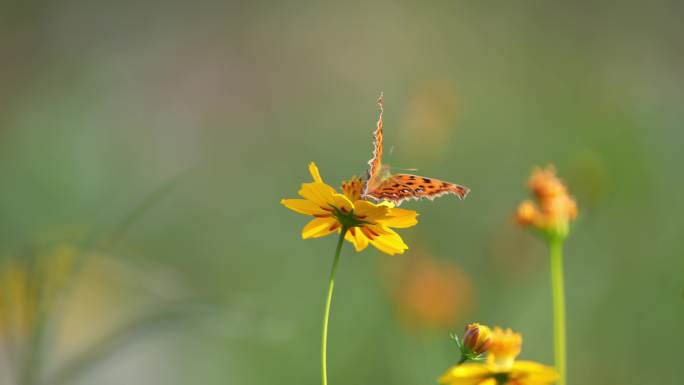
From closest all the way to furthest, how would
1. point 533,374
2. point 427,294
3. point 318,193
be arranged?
point 533,374, point 318,193, point 427,294

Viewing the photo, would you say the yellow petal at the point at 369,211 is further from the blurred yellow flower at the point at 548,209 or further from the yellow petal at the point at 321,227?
the blurred yellow flower at the point at 548,209

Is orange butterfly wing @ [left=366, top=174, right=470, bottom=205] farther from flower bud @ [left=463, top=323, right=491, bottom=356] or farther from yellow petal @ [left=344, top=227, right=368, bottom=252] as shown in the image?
flower bud @ [left=463, top=323, right=491, bottom=356]

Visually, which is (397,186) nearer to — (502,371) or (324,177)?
(502,371)

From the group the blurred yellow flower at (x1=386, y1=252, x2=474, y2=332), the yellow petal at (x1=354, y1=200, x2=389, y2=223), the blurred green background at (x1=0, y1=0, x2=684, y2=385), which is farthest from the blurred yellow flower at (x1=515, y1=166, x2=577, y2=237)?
the blurred yellow flower at (x1=386, y1=252, x2=474, y2=332)

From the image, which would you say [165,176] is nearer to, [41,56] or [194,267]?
[194,267]

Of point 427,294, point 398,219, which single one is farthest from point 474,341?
point 427,294

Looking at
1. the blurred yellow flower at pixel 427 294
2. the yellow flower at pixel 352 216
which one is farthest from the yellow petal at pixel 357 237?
the blurred yellow flower at pixel 427 294
